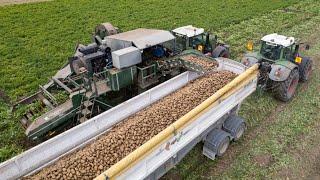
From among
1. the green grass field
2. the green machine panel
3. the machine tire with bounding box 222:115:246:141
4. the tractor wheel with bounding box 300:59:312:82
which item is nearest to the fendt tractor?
the green machine panel

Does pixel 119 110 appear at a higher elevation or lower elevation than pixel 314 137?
higher

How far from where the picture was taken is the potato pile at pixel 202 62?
878 cm

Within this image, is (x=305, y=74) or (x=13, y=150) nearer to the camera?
(x=13, y=150)

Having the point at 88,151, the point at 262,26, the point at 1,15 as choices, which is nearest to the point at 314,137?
the point at 88,151

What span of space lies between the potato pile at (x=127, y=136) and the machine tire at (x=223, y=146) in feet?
3.45

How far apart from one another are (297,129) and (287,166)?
1470 mm

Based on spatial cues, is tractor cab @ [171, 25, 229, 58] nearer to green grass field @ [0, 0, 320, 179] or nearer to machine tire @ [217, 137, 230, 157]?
green grass field @ [0, 0, 320, 179]

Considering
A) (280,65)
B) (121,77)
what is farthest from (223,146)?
(280,65)

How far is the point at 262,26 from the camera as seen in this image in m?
15.6

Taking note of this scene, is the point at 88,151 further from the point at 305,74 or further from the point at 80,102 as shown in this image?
the point at 305,74

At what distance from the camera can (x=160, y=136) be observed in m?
5.48

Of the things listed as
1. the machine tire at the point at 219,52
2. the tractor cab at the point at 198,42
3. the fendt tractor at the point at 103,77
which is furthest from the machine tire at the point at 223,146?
the machine tire at the point at 219,52

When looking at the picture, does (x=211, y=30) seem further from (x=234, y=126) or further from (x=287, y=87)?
(x=234, y=126)

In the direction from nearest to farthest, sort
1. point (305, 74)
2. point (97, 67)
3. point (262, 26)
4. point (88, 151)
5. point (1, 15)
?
point (88, 151) < point (97, 67) < point (305, 74) < point (262, 26) < point (1, 15)
